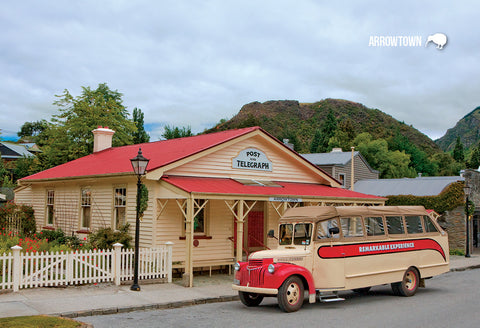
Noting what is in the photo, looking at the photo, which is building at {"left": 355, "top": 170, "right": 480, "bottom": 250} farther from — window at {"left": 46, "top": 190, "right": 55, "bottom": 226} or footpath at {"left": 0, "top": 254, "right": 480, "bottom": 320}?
window at {"left": 46, "top": 190, "right": 55, "bottom": 226}

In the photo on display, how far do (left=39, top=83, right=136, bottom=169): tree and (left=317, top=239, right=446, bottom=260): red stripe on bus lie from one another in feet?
91.1

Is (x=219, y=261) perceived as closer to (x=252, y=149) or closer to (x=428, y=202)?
(x=252, y=149)

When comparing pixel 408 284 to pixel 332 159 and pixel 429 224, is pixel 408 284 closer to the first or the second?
pixel 429 224

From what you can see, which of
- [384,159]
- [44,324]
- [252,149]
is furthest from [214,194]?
[384,159]

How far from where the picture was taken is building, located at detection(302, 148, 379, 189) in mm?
40281

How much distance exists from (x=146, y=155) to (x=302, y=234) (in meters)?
9.97

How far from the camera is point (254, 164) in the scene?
747 inches

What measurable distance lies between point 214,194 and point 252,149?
15.6 ft

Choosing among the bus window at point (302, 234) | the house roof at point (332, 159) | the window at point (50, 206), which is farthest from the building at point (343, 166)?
the bus window at point (302, 234)

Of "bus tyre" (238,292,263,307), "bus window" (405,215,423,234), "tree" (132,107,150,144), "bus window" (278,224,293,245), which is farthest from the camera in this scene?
A: "tree" (132,107,150,144)

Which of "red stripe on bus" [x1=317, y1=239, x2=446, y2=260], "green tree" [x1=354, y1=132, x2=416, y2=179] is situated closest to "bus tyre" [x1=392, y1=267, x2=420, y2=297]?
"red stripe on bus" [x1=317, y1=239, x2=446, y2=260]

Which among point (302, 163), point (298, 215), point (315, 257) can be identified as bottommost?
point (315, 257)

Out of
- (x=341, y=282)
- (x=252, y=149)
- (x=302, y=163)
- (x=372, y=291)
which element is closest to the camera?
(x=341, y=282)

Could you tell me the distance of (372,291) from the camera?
1398cm
